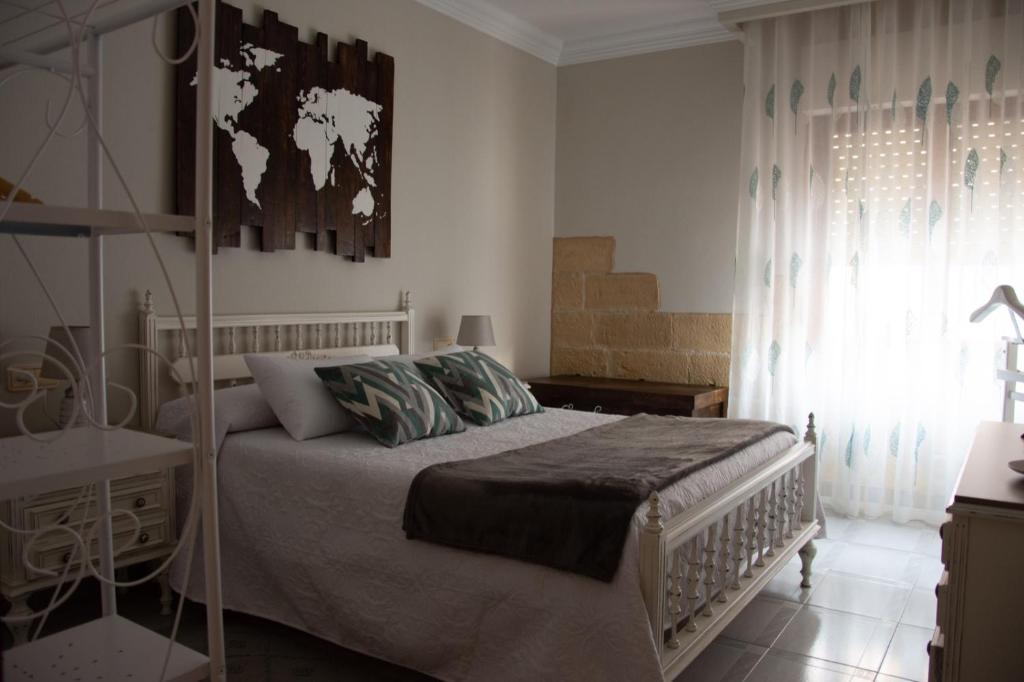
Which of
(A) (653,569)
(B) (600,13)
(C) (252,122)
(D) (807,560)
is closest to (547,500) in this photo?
(A) (653,569)

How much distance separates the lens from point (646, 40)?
515cm

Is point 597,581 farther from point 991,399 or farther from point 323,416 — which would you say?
point 991,399

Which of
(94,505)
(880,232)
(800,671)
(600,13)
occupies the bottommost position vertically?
(800,671)

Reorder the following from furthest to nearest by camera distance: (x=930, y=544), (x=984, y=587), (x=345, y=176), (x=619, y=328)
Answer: (x=619, y=328)
(x=930, y=544)
(x=345, y=176)
(x=984, y=587)

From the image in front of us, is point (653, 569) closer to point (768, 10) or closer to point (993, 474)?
point (993, 474)

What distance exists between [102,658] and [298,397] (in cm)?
182

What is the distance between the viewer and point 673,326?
16.9 ft

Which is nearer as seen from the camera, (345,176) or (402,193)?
(345,176)

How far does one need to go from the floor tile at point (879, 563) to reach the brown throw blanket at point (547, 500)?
49.2 inches

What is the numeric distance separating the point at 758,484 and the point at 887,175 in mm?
2312

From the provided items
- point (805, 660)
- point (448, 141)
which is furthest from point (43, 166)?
point (805, 660)

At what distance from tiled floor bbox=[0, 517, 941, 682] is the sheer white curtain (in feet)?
2.91

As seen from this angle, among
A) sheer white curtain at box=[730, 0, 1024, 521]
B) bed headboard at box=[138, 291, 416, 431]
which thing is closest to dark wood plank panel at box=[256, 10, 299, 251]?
bed headboard at box=[138, 291, 416, 431]

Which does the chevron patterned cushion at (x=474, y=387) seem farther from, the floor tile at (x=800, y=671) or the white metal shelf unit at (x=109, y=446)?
the white metal shelf unit at (x=109, y=446)
